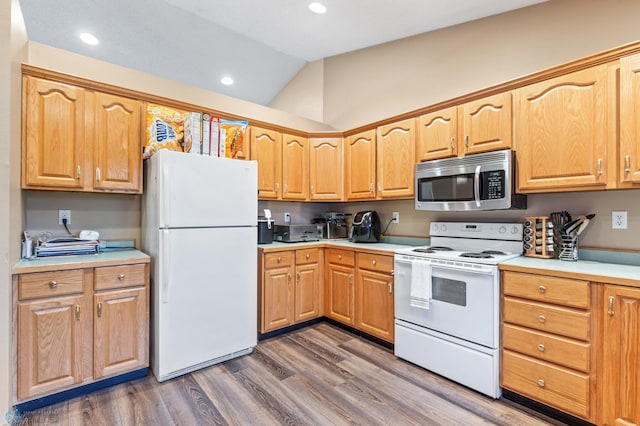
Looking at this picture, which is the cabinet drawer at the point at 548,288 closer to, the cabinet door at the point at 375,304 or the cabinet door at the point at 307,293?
the cabinet door at the point at 375,304

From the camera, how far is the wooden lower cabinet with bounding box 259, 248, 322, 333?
289 centimetres

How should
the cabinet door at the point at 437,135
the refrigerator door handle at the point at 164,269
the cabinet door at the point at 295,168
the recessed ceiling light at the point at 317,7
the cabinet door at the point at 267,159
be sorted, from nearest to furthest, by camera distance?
1. the refrigerator door handle at the point at 164,269
2. the cabinet door at the point at 437,135
3. the recessed ceiling light at the point at 317,7
4. the cabinet door at the point at 267,159
5. the cabinet door at the point at 295,168

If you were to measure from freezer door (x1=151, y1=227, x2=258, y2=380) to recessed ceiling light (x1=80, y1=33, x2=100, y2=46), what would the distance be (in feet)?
9.19

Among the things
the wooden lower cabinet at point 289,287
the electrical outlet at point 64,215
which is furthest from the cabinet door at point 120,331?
the wooden lower cabinet at point 289,287

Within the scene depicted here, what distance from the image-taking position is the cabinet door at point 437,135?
8.43 feet

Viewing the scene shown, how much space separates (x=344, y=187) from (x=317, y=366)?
1891 millimetres

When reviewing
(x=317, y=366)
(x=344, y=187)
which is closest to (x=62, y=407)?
(x=317, y=366)

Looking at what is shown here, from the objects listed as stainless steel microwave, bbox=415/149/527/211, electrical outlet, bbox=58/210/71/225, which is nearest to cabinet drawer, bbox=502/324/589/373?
stainless steel microwave, bbox=415/149/527/211

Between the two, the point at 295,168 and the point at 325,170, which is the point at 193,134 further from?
the point at 325,170

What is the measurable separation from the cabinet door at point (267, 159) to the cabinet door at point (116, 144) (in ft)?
3.40

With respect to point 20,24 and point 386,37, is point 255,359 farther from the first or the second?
point 386,37

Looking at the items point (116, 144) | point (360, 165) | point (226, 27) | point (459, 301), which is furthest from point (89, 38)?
point (459, 301)

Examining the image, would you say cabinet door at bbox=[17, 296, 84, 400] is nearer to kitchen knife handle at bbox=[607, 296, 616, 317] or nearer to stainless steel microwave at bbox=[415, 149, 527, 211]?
stainless steel microwave at bbox=[415, 149, 527, 211]

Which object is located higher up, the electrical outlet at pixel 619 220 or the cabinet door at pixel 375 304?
the electrical outlet at pixel 619 220
